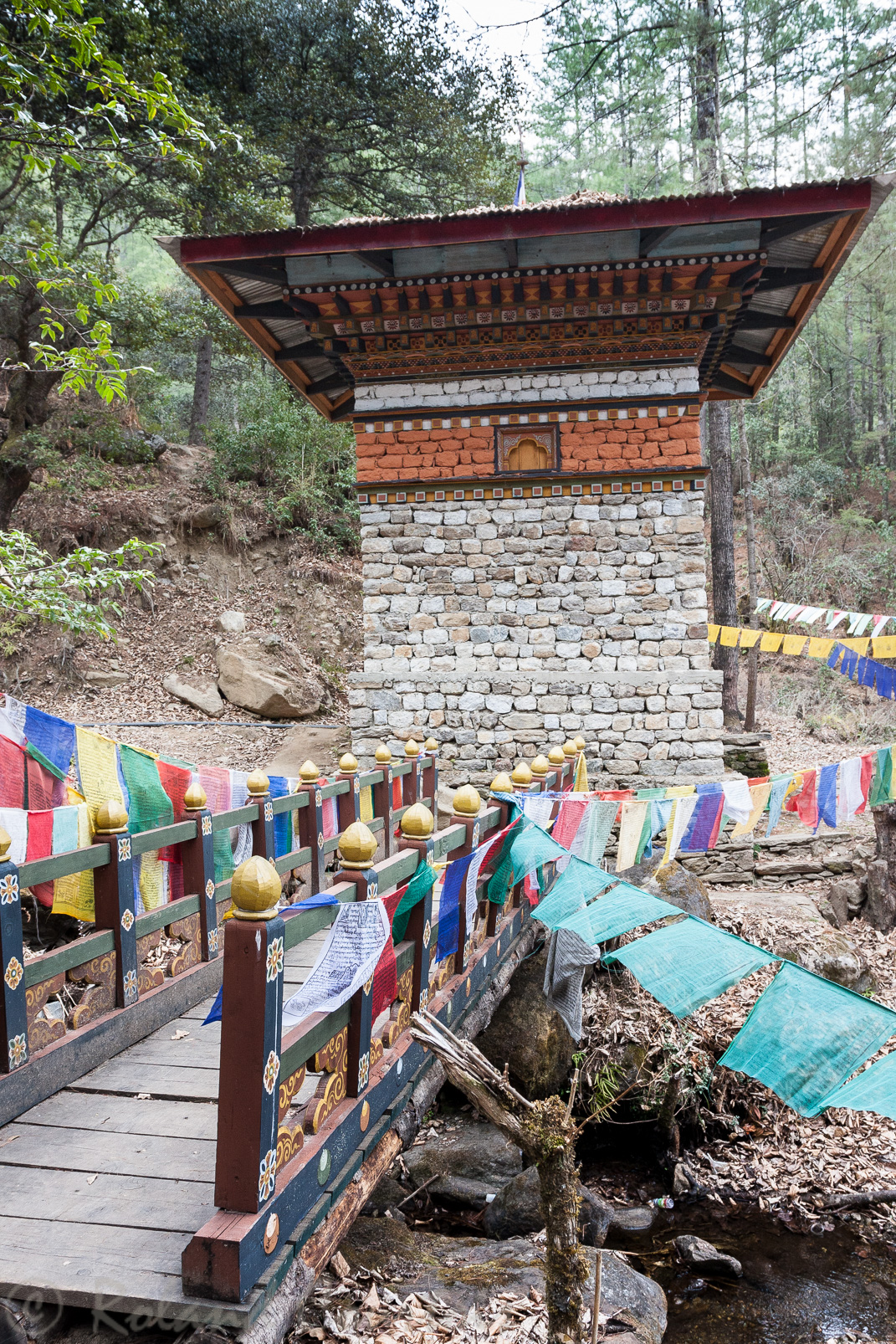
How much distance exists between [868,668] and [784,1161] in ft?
33.3

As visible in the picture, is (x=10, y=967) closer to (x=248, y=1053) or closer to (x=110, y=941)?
(x=110, y=941)

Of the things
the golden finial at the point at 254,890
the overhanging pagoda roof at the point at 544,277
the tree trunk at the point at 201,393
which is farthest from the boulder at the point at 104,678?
the golden finial at the point at 254,890

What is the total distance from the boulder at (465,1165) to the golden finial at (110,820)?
3.12 meters

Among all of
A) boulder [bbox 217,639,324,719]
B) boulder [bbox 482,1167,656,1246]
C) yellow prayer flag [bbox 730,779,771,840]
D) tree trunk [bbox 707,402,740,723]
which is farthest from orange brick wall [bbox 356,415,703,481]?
boulder [bbox 482,1167,656,1246]

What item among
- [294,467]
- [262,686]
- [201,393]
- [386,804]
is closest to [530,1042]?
[386,804]

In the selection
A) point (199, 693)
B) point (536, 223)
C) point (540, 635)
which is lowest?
point (199, 693)

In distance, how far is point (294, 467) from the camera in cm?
1884

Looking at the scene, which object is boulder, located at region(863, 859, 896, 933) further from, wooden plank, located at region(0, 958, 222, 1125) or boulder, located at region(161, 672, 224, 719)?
boulder, located at region(161, 672, 224, 719)

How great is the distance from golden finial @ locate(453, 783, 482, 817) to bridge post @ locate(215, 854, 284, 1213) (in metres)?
2.27

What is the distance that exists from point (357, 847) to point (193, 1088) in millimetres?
1278

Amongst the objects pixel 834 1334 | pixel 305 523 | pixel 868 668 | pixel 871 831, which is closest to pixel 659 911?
pixel 834 1334

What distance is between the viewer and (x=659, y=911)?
3.64 meters

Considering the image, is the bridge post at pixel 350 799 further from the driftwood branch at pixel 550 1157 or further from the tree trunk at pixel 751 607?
the tree trunk at pixel 751 607

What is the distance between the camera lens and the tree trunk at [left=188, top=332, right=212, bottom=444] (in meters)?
20.8
